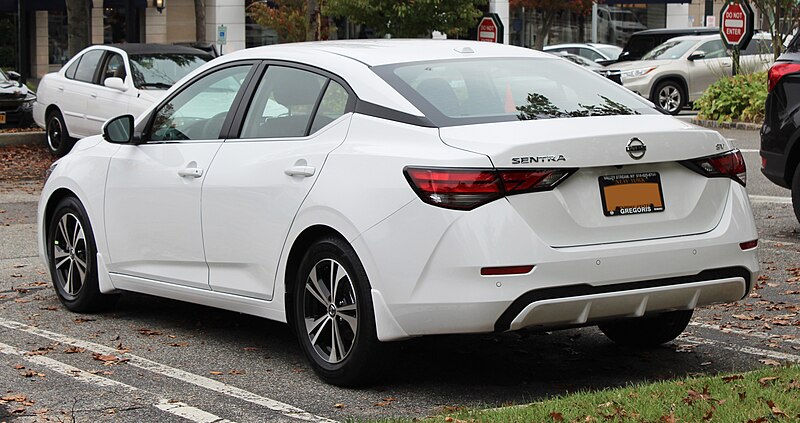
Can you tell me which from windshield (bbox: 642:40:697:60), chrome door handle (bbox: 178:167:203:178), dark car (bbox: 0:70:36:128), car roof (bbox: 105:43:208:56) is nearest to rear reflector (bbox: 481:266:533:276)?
chrome door handle (bbox: 178:167:203:178)

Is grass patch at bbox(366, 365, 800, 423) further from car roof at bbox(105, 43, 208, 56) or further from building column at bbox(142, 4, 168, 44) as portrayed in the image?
building column at bbox(142, 4, 168, 44)

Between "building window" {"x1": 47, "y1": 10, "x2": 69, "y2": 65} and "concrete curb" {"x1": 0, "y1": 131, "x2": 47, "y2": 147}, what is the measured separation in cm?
3162

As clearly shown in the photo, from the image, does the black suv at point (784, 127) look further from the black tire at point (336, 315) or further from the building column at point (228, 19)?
the building column at point (228, 19)

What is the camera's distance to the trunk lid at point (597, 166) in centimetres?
593

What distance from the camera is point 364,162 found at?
20.5 feet

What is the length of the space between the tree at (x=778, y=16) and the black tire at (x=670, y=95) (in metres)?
2.83

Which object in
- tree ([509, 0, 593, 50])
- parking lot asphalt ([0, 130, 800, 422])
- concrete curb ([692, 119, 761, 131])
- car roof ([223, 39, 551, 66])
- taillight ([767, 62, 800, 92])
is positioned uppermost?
tree ([509, 0, 593, 50])

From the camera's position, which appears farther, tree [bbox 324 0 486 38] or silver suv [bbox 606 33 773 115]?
silver suv [bbox 606 33 773 115]

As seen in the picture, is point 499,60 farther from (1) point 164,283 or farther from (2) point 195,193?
(1) point 164,283

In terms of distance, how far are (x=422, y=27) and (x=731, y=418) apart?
838 inches

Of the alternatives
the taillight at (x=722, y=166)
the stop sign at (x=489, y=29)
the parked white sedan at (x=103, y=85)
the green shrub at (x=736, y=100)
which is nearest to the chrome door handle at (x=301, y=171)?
the taillight at (x=722, y=166)

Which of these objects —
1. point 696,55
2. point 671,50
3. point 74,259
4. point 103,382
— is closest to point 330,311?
point 103,382

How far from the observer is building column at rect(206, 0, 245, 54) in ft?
180

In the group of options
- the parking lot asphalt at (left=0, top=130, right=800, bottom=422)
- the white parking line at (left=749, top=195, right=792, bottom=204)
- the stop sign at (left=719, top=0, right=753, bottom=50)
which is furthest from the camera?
the stop sign at (left=719, top=0, right=753, bottom=50)
